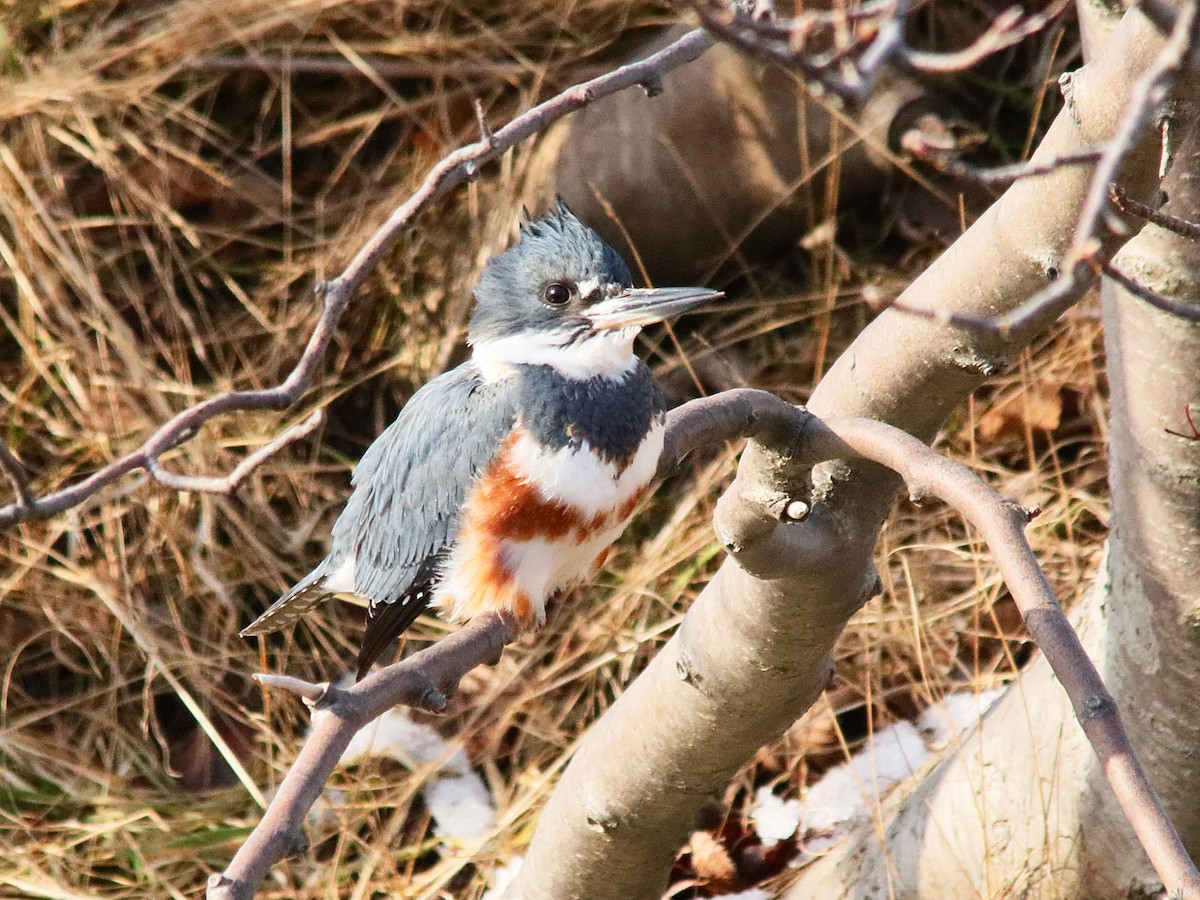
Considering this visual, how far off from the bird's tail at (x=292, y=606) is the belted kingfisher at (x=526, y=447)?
0.04 m

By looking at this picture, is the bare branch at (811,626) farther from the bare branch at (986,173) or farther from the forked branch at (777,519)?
the bare branch at (986,173)

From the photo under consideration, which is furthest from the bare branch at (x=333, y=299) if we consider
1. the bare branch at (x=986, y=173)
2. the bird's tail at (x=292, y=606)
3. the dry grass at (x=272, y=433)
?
the dry grass at (x=272, y=433)

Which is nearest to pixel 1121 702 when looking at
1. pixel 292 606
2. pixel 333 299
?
pixel 333 299

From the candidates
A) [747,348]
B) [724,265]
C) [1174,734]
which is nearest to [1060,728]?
[1174,734]

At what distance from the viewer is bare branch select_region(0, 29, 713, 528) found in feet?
4.88

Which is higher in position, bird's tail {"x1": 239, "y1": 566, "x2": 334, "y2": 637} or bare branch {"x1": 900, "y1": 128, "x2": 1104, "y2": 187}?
bare branch {"x1": 900, "y1": 128, "x2": 1104, "y2": 187}

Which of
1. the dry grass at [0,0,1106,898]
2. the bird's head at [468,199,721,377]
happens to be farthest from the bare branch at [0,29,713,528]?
the dry grass at [0,0,1106,898]

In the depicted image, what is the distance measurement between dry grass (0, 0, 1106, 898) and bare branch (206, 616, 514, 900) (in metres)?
1.31

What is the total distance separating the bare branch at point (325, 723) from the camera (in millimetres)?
1093

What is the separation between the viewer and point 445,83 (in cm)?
374

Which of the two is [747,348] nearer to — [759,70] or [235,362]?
[759,70]

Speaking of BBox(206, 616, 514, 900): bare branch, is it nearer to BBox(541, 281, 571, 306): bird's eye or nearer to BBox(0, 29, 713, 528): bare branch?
BBox(0, 29, 713, 528): bare branch

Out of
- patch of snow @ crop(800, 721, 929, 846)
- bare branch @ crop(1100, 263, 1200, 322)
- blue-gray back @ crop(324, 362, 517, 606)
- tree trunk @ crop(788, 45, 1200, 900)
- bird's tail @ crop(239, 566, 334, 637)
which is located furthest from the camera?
patch of snow @ crop(800, 721, 929, 846)

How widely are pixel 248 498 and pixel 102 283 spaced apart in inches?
29.7
